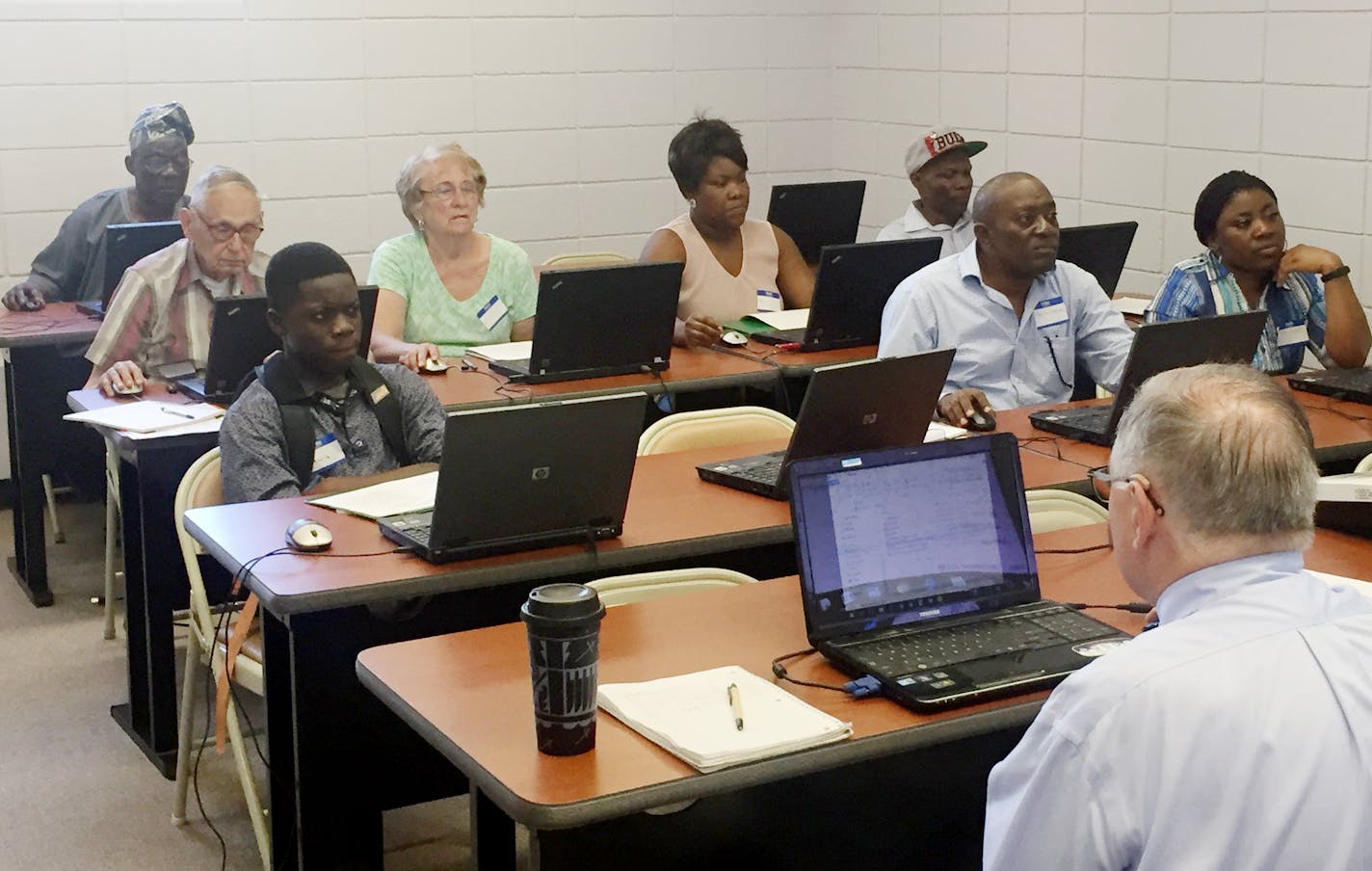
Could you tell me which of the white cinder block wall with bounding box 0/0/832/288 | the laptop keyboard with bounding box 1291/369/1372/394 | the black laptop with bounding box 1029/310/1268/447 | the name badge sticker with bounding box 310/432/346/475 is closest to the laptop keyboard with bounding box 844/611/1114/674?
the black laptop with bounding box 1029/310/1268/447

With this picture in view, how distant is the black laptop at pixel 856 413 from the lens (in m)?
3.08

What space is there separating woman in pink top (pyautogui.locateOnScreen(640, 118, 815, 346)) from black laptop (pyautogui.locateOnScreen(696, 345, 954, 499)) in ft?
6.84

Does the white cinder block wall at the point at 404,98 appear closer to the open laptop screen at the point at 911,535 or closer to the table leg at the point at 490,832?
the table leg at the point at 490,832

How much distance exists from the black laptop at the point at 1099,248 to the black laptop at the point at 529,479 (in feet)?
8.25

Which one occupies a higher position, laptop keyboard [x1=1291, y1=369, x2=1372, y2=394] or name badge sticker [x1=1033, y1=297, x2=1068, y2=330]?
name badge sticker [x1=1033, y1=297, x2=1068, y2=330]

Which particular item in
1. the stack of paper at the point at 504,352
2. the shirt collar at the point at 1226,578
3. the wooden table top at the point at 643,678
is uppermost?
the shirt collar at the point at 1226,578

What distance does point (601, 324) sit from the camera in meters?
4.47

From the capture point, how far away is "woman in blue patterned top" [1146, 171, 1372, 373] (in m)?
4.60

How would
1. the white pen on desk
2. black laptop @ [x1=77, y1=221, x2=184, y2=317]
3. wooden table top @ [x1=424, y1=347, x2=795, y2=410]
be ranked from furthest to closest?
black laptop @ [x1=77, y1=221, x2=184, y2=317] < wooden table top @ [x1=424, y1=347, x2=795, y2=410] < the white pen on desk

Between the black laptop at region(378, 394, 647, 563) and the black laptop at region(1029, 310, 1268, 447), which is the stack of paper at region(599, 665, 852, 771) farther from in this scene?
the black laptop at region(1029, 310, 1268, 447)

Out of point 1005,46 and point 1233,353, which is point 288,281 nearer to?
point 1233,353

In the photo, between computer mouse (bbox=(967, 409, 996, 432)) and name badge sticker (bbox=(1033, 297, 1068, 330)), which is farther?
name badge sticker (bbox=(1033, 297, 1068, 330))

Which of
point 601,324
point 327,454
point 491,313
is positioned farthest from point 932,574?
→ point 491,313

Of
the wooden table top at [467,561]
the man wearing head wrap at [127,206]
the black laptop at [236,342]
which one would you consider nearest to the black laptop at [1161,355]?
the wooden table top at [467,561]
